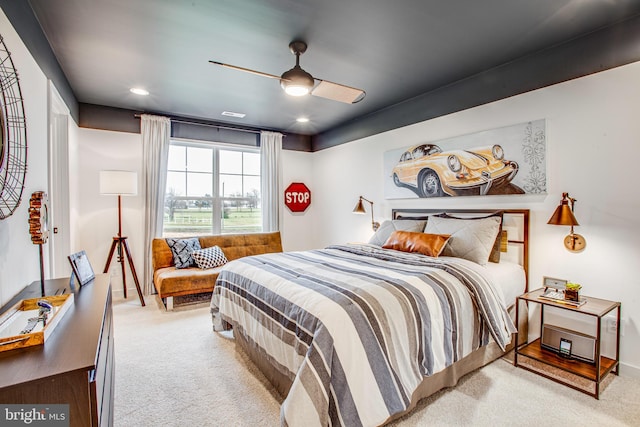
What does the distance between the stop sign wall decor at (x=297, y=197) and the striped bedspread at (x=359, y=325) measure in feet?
9.93

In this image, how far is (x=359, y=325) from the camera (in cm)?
164

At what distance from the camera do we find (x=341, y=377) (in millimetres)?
1525

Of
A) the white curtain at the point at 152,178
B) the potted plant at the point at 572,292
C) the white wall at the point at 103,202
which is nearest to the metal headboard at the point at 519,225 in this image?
the potted plant at the point at 572,292

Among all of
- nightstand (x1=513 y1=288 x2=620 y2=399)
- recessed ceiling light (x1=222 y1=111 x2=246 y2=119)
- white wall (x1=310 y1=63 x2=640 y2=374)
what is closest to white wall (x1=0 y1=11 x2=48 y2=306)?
recessed ceiling light (x1=222 y1=111 x2=246 y2=119)

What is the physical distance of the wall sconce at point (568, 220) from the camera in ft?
7.95

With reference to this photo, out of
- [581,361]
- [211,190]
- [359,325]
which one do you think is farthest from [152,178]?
[581,361]

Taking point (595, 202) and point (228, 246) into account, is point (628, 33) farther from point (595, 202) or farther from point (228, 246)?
point (228, 246)

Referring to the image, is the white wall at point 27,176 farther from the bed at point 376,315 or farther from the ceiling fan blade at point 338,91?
the ceiling fan blade at point 338,91

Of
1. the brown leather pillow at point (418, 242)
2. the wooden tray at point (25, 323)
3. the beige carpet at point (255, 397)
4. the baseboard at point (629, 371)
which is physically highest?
the brown leather pillow at point (418, 242)

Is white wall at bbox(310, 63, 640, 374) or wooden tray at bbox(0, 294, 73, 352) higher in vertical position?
white wall at bbox(310, 63, 640, 374)

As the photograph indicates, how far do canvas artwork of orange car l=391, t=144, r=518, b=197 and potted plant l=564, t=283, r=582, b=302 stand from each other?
1069 millimetres

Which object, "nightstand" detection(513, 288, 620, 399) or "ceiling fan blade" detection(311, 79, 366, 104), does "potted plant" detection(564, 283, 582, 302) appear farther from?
"ceiling fan blade" detection(311, 79, 366, 104)

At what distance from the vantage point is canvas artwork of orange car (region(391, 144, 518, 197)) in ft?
10.2

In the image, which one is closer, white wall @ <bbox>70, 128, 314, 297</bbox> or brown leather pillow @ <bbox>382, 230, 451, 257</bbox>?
brown leather pillow @ <bbox>382, 230, 451, 257</bbox>
